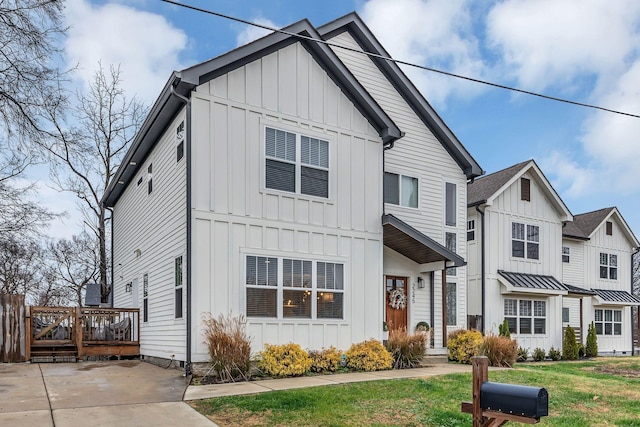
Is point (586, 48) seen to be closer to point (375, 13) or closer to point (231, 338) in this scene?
point (375, 13)

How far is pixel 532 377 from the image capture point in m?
11.5

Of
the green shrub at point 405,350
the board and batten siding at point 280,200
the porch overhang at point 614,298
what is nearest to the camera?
the board and batten siding at point 280,200

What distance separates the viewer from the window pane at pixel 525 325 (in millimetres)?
19878

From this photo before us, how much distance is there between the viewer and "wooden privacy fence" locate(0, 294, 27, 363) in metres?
13.4

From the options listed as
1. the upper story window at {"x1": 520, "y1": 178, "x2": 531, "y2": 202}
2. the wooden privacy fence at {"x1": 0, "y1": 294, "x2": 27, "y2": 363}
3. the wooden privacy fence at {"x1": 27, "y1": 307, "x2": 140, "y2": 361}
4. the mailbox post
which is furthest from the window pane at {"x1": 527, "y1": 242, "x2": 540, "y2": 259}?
the mailbox post

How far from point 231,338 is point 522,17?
32.6ft

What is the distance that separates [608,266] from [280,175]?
18814 mm

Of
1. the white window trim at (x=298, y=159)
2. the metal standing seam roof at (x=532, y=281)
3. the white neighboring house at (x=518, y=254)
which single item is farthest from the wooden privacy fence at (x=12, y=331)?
the metal standing seam roof at (x=532, y=281)

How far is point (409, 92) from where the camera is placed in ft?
56.5

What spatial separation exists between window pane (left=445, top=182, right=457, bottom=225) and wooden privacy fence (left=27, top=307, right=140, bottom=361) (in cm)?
940

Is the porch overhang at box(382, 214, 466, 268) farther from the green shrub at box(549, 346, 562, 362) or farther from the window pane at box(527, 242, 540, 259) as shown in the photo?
the green shrub at box(549, 346, 562, 362)

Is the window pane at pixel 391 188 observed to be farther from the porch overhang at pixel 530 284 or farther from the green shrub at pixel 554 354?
the green shrub at pixel 554 354

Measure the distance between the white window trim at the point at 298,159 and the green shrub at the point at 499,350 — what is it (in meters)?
5.38

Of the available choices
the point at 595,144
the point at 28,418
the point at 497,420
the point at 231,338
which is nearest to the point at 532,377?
the point at 231,338
